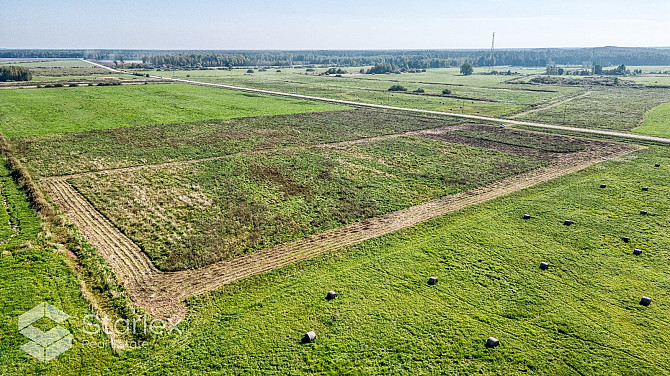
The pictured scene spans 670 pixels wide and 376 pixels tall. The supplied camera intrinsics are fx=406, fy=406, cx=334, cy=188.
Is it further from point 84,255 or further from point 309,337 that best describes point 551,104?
point 84,255

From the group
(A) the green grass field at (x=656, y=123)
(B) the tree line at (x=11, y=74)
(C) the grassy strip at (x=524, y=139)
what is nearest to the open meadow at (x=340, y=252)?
(C) the grassy strip at (x=524, y=139)

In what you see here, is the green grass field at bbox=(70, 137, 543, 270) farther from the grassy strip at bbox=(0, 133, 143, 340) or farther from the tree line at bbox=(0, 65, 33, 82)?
the tree line at bbox=(0, 65, 33, 82)

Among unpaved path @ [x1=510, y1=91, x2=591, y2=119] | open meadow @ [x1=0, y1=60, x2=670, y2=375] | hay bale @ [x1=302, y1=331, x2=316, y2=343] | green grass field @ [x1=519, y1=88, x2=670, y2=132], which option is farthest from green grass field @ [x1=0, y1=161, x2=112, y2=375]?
unpaved path @ [x1=510, y1=91, x2=591, y2=119]

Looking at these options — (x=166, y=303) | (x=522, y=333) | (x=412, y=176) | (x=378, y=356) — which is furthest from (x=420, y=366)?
(x=412, y=176)
